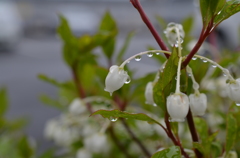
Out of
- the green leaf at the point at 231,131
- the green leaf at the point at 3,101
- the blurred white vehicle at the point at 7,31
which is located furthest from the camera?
the blurred white vehicle at the point at 7,31

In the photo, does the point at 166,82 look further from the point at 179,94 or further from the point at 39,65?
the point at 39,65

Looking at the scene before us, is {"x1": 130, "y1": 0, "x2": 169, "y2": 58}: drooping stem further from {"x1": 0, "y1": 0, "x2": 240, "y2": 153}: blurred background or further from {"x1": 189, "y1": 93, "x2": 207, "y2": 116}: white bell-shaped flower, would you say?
{"x1": 0, "y1": 0, "x2": 240, "y2": 153}: blurred background

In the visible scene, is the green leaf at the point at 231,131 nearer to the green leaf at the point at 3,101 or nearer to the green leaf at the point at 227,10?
the green leaf at the point at 227,10

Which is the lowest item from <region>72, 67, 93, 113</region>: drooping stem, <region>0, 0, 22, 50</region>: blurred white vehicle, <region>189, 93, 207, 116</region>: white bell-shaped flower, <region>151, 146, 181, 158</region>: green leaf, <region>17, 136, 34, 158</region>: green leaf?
<region>0, 0, 22, 50</region>: blurred white vehicle

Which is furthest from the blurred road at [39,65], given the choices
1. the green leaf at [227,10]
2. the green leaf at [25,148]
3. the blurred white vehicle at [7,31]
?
the green leaf at [227,10]

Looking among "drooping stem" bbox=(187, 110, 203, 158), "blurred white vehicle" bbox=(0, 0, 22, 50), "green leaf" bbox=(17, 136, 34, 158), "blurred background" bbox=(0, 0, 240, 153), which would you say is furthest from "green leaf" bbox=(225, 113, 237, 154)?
"blurred white vehicle" bbox=(0, 0, 22, 50)

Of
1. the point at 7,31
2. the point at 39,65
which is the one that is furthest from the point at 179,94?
the point at 7,31
